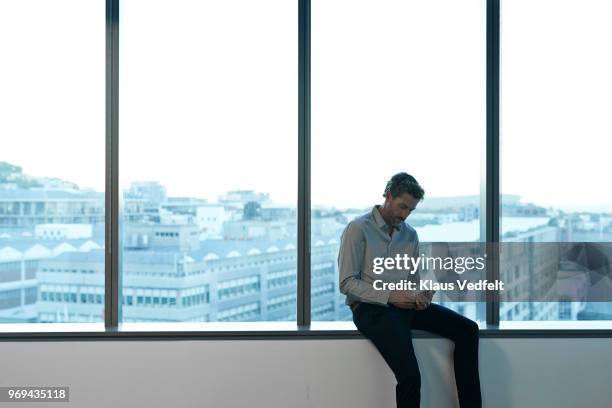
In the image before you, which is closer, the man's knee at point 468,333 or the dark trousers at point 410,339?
the dark trousers at point 410,339

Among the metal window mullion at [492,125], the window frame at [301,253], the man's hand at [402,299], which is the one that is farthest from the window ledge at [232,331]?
the metal window mullion at [492,125]

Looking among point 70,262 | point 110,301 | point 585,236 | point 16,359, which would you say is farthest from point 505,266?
point 16,359

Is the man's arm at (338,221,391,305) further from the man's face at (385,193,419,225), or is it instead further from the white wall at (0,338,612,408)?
the white wall at (0,338,612,408)

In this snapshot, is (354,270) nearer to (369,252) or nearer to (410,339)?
(369,252)

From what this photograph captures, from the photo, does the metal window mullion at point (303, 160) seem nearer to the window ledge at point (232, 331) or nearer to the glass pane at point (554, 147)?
the window ledge at point (232, 331)

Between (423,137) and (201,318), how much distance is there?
134 centimetres

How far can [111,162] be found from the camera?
2617 millimetres

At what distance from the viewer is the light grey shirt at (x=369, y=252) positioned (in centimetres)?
238

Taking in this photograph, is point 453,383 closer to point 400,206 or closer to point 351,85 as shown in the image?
point 400,206

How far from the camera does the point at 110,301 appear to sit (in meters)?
2.63

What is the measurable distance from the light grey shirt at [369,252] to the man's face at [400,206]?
0.05 metres

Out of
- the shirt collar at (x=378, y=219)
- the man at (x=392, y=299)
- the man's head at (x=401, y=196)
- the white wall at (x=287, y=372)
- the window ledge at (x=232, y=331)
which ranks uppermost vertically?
the man's head at (x=401, y=196)

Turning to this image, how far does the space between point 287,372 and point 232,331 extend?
11.8 inches

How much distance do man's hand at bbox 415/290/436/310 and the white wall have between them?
0.62 ft
